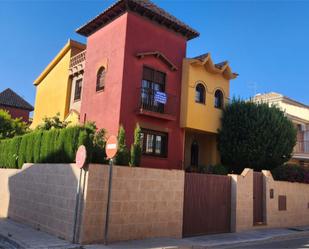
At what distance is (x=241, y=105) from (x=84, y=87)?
29.8 ft

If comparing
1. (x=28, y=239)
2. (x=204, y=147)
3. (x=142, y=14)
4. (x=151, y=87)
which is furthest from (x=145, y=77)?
(x=28, y=239)

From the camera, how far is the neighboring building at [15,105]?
37969 mm

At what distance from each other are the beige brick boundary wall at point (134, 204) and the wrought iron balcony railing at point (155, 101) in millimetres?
6298

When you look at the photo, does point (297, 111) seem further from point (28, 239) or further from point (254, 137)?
point (28, 239)

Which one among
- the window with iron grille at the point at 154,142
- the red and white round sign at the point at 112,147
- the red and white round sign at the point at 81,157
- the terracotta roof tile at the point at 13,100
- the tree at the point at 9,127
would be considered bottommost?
the red and white round sign at the point at 81,157

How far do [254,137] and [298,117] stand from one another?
42.6 ft

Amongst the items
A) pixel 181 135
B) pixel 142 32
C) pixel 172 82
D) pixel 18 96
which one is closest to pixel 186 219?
pixel 181 135

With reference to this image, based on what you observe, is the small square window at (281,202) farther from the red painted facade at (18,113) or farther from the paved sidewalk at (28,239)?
the red painted facade at (18,113)

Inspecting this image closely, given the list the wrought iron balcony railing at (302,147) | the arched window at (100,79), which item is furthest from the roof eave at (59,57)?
the wrought iron balcony railing at (302,147)

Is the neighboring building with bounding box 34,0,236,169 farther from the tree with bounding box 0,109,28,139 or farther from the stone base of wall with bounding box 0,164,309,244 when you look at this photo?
the stone base of wall with bounding box 0,164,309,244

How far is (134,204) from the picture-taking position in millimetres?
11234

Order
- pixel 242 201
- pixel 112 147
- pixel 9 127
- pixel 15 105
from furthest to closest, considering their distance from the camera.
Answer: pixel 15 105 < pixel 9 127 < pixel 242 201 < pixel 112 147

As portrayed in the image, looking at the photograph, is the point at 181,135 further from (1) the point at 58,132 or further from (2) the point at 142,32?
(1) the point at 58,132

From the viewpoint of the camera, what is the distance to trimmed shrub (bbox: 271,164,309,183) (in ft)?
63.7
